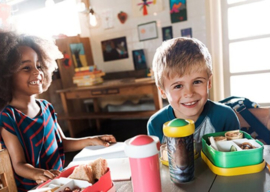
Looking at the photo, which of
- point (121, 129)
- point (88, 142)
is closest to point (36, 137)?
point (88, 142)

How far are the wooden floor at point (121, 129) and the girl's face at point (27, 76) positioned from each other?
1.69 m

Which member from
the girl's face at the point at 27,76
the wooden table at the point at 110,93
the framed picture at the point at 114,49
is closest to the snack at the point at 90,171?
the girl's face at the point at 27,76

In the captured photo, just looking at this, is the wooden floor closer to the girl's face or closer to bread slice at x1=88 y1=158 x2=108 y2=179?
the girl's face

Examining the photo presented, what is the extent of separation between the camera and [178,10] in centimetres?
254

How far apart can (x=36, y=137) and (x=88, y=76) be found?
6.13 ft

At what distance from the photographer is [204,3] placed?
240 centimetres

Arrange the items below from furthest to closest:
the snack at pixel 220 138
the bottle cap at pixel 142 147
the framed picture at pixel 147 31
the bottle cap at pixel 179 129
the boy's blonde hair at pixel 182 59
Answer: the framed picture at pixel 147 31, the boy's blonde hair at pixel 182 59, the snack at pixel 220 138, the bottle cap at pixel 179 129, the bottle cap at pixel 142 147

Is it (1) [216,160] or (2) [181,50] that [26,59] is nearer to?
(2) [181,50]

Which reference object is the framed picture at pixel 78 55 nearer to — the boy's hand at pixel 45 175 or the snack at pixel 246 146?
the boy's hand at pixel 45 175

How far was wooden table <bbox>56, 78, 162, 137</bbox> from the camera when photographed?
2.34 meters

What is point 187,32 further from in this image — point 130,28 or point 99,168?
point 99,168

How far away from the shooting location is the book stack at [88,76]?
2.80 m

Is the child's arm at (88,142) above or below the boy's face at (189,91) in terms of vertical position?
below

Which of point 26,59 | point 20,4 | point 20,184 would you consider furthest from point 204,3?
point 20,184
